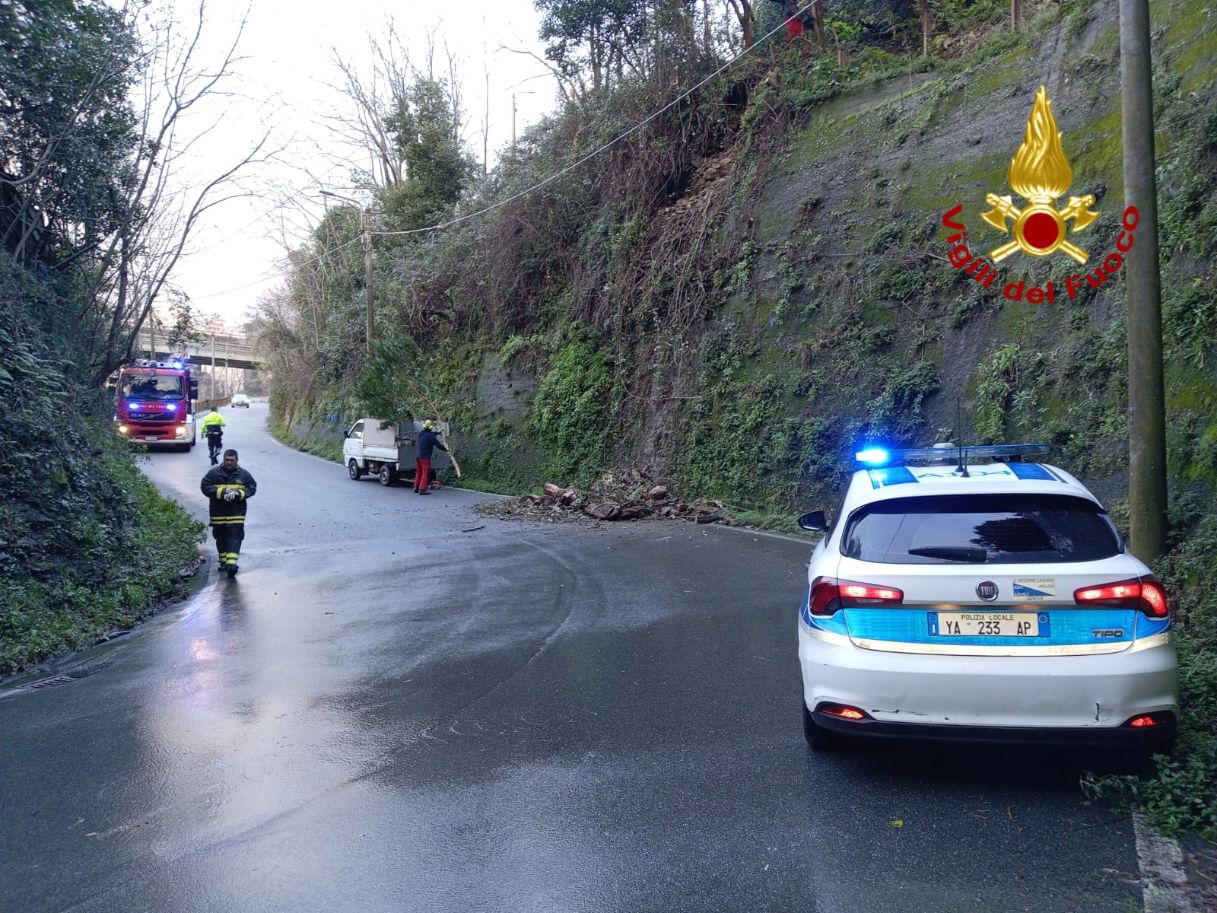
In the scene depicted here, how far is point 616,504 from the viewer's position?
17.8m

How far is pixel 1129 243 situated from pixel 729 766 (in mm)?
4762

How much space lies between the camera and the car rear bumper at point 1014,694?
13.6 ft

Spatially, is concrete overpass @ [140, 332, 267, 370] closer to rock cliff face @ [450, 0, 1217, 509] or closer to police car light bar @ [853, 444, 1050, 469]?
rock cliff face @ [450, 0, 1217, 509]

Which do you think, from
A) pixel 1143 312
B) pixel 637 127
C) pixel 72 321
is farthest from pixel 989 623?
A: pixel 637 127

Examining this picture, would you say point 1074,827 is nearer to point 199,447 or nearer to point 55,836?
point 55,836

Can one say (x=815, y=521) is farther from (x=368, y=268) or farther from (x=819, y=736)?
(x=368, y=268)

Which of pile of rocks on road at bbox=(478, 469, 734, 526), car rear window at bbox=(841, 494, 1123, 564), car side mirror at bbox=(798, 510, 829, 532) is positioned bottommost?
pile of rocks on road at bbox=(478, 469, 734, 526)

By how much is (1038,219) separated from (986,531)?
11.6m

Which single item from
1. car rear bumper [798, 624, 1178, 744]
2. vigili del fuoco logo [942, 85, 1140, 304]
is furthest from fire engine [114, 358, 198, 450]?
car rear bumper [798, 624, 1178, 744]

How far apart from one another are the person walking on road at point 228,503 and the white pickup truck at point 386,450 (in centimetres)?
1317

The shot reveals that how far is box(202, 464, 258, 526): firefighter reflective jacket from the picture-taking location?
12.2 m

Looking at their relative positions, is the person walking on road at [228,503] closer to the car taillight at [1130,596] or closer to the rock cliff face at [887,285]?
the rock cliff face at [887,285]

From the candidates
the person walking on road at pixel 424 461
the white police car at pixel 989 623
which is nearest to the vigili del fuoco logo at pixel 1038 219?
the white police car at pixel 989 623

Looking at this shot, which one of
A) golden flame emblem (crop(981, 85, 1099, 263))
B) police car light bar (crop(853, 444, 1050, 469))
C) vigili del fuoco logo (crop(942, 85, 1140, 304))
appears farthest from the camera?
golden flame emblem (crop(981, 85, 1099, 263))
